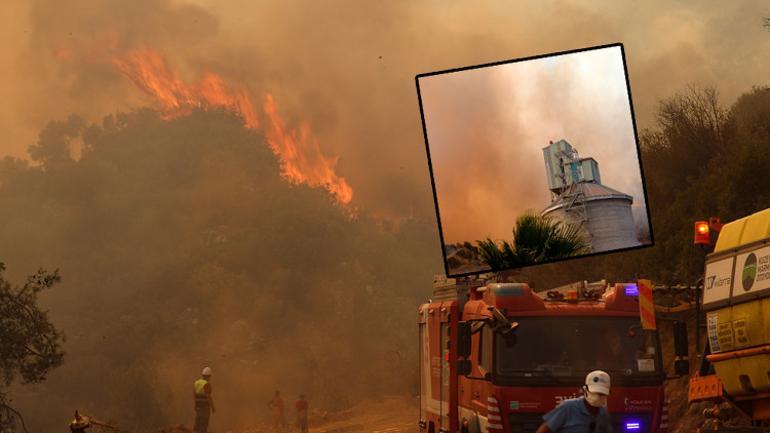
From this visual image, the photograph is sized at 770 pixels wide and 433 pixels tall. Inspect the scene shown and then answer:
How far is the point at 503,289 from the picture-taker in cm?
1316

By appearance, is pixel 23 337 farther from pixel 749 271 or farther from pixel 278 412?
pixel 749 271

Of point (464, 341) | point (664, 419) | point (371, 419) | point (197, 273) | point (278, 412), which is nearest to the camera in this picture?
point (664, 419)

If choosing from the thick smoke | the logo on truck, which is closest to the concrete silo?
the logo on truck

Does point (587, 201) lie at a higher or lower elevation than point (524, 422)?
higher

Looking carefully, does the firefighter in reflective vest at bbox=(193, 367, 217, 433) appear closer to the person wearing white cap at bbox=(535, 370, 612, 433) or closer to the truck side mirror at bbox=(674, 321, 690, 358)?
the truck side mirror at bbox=(674, 321, 690, 358)

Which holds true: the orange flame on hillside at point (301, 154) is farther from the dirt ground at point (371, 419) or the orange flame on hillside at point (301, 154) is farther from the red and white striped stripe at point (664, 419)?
the red and white striped stripe at point (664, 419)

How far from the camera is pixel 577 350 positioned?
12773mm

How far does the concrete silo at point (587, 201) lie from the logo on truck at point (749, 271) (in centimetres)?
631

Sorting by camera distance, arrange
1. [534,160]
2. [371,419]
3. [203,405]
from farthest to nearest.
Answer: [371,419] < [534,160] < [203,405]

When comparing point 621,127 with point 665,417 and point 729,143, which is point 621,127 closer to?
point 665,417

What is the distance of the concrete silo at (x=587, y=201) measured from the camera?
700 inches

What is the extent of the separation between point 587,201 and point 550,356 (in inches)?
243

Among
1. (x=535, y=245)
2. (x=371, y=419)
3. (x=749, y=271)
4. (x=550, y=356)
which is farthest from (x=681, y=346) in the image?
(x=371, y=419)

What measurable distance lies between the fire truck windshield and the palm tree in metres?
2.92
